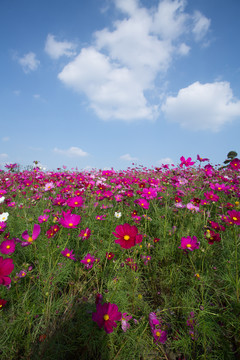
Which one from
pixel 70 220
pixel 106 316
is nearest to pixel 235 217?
pixel 106 316

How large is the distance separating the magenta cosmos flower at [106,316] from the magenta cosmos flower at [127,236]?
0.32 m

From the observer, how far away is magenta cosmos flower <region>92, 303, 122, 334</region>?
94 cm

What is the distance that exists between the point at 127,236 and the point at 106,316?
1.36ft

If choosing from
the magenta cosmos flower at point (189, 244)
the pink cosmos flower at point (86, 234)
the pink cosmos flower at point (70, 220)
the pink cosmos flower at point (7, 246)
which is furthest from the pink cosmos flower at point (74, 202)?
the magenta cosmos flower at point (189, 244)

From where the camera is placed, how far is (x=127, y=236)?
1.10 meters

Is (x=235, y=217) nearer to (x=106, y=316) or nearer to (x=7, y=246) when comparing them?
(x=106, y=316)

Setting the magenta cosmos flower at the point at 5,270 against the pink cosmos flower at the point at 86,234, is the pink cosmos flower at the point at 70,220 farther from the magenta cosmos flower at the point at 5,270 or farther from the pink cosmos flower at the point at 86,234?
the magenta cosmos flower at the point at 5,270

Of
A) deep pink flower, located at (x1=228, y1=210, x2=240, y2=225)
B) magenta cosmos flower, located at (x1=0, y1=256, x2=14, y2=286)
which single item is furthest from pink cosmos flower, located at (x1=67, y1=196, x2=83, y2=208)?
deep pink flower, located at (x1=228, y1=210, x2=240, y2=225)

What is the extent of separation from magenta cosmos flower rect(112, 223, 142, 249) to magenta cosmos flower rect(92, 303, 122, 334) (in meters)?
0.32

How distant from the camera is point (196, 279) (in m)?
1.55

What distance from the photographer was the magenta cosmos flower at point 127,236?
103 cm

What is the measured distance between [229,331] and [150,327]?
527mm

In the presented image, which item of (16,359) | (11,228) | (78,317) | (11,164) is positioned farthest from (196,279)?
(11,164)

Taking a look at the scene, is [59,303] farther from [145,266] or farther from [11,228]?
[11,228]
